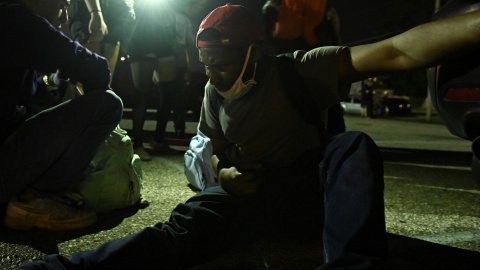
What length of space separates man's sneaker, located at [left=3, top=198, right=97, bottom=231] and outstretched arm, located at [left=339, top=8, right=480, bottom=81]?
1675 millimetres

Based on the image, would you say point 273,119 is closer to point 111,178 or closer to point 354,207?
point 354,207

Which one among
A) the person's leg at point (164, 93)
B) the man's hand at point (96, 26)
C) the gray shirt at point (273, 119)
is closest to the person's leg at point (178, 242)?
the gray shirt at point (273, 119)

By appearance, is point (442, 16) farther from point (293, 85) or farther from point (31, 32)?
point (31, 32)

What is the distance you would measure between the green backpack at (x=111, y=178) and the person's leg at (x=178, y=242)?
79 centimetres

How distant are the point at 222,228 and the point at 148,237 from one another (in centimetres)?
39

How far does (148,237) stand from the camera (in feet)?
5.94

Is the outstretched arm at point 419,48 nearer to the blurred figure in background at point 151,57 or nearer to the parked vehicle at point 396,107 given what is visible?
the blurred figure in background at point 151,57

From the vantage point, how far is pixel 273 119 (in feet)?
6.51

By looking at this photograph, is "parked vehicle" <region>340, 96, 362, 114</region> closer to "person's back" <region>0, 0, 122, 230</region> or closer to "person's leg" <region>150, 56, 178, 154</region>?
"person's leg" <region>150, 56, 178, 154</region>

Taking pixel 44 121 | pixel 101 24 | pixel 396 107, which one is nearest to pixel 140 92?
pixel 101 24

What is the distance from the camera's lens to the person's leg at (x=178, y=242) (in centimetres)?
167

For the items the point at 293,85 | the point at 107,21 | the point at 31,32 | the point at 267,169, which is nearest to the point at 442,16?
the point at 293,85

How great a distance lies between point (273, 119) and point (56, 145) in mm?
1197

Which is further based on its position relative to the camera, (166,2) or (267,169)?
(166,2)
